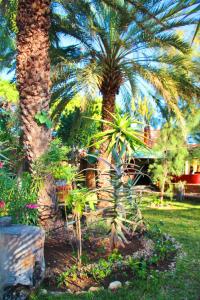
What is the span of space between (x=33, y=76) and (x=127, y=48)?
5.64 m

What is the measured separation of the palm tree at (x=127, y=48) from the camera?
38.0 ft

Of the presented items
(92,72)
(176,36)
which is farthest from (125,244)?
(176,36)

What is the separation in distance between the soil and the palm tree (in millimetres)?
5213

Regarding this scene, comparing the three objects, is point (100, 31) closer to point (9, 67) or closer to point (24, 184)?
point (9, 67)

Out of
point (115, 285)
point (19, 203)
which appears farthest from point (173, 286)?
→ point (19, 203)

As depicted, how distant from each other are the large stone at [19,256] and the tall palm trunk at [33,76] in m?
2.43

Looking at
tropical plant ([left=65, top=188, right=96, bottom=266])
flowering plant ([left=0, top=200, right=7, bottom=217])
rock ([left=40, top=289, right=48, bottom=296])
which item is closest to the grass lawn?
rock ([left=40, top=289, right=48, bottom=296])

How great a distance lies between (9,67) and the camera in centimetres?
1434

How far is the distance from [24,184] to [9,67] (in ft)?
29.1

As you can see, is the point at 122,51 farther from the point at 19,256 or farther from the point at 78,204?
the point at 19,256

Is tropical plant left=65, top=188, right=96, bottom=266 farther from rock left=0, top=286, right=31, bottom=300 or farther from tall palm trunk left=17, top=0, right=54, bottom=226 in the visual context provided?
tall palm trunk left=17, top=0, right=54, bottom=226

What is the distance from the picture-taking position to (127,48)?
1252 cm

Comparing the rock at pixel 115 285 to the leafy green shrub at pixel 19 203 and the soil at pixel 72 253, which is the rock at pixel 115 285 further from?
the leafy green shrub at pixel 19 203

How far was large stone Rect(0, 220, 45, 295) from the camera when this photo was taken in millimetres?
4621
